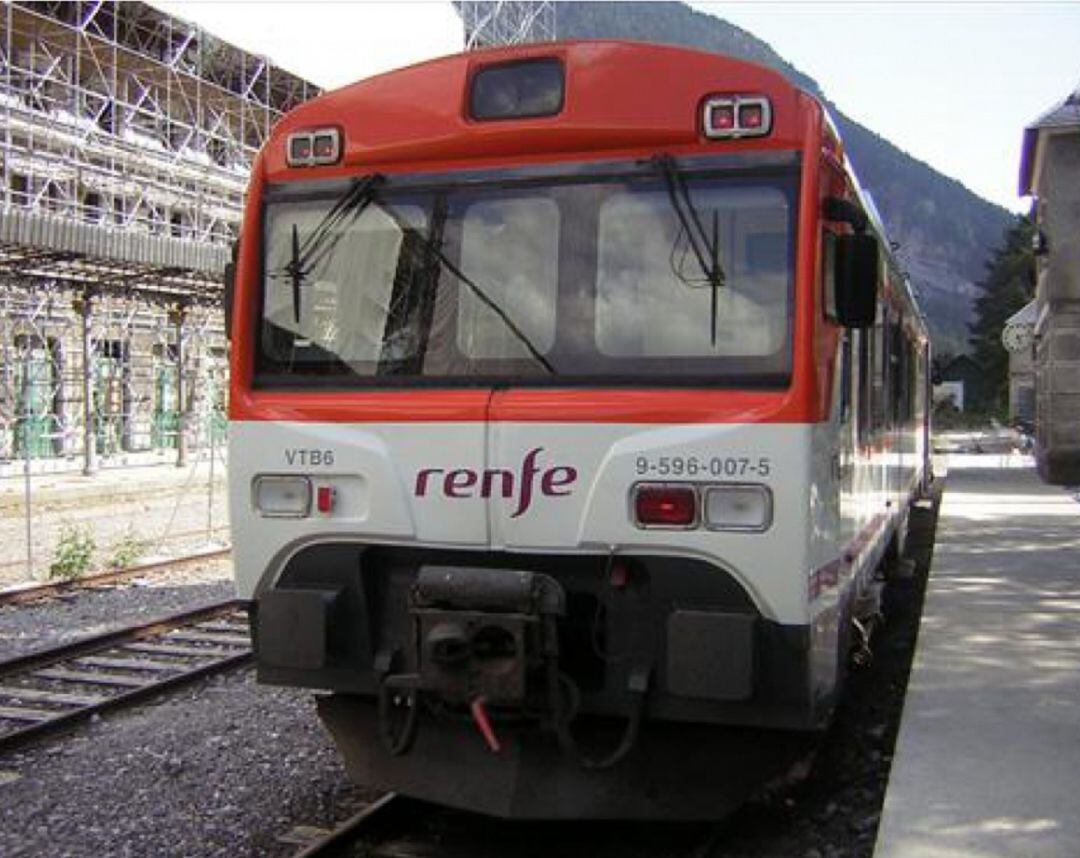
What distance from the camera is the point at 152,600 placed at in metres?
11.4

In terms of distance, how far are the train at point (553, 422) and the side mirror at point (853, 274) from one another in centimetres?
1

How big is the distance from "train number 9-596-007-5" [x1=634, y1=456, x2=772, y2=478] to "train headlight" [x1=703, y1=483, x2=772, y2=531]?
0.05 m

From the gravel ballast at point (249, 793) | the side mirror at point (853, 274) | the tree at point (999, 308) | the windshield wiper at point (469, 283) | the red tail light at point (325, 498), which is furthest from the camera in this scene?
the tree at point (999, 308)

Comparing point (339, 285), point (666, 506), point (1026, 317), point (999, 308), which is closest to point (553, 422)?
point (666, 506)

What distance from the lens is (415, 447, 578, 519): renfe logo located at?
455cm

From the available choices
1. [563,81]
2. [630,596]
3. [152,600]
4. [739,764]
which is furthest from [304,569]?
[152,600]

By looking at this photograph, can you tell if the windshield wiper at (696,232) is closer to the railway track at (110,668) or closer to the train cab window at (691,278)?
the train cab window at (691,278)

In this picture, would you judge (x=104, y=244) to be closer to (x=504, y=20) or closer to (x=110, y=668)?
(x=110, y=668)

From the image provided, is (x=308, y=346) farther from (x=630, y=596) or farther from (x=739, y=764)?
(x=739, y=764)

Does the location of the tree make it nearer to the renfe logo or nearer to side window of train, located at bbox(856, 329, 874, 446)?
side window of train, located at bbox(856, 329, 874, 446)

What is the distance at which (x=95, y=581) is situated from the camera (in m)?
12.2

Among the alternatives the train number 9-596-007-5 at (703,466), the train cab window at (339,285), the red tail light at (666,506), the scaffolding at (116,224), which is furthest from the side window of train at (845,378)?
the scaffolding at (116,224)

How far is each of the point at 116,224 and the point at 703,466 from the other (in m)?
29.7

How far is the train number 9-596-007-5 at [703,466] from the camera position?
4.33m
